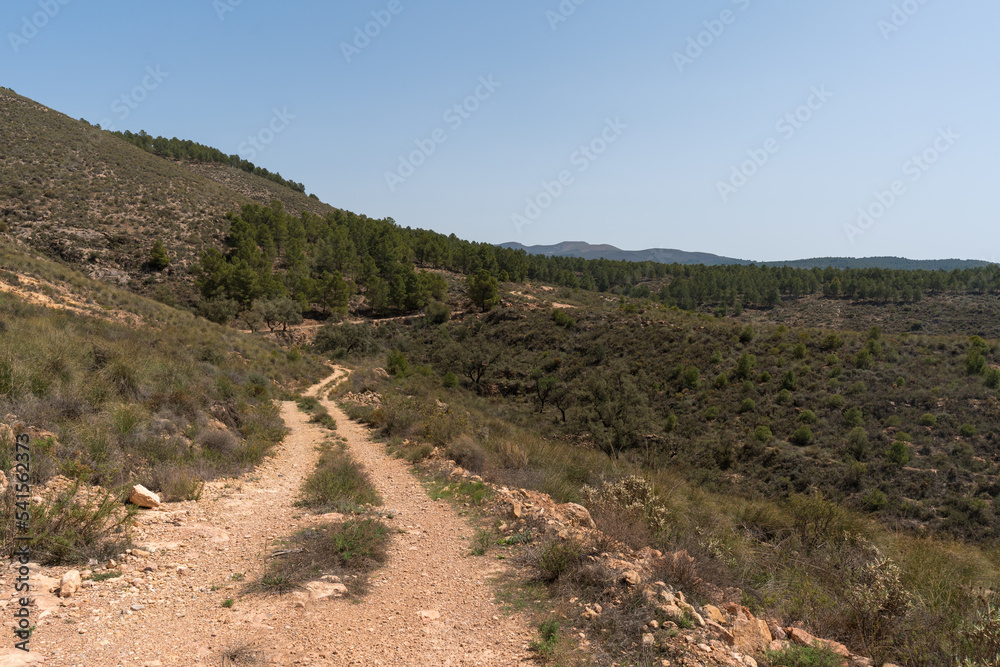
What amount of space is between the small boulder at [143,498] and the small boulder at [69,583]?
205cm

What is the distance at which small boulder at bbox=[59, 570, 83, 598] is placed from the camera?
3938 mm

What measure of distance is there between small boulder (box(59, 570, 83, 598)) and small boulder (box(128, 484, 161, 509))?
2054 mm

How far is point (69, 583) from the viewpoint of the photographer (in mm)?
4000

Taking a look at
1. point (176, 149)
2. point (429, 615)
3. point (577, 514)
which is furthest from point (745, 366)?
point (176, 149)

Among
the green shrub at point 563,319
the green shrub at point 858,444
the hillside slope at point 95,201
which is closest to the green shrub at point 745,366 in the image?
the green shrub at point 858,444

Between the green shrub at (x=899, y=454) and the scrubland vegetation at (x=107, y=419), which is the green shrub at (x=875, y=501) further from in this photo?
the scrubland vegetation at (x=107, y=419)

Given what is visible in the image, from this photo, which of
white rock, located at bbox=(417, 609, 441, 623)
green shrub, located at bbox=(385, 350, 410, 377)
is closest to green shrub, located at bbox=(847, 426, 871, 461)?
green shrub, located at bbox=(385, 350, 410, 377)

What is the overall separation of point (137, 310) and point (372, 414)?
16.3 metres

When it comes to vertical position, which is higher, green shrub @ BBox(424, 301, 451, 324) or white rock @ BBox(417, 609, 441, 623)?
green shrub @ BBox(424, 301, 451, 324)

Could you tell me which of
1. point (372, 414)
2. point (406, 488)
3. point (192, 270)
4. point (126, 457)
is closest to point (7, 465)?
point (126, 457)

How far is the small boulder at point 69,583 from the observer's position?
12.9 ft

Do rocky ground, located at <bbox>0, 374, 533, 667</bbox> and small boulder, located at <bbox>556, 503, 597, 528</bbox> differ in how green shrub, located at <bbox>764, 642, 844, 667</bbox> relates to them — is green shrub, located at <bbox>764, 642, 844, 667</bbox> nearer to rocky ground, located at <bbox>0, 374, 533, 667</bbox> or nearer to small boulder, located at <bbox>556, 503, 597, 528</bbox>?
rocky ground, located at <bbox>0, 374, 533, 667</bbox>

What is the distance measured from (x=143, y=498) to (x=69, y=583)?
224 cm

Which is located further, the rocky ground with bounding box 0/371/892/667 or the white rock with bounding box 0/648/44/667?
the rocky ground with bounding box 0/371/892/667
